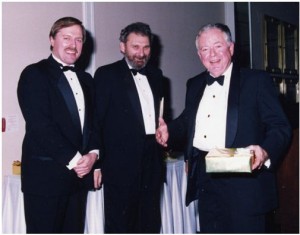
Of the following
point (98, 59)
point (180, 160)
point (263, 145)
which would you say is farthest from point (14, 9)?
point (263, 145)

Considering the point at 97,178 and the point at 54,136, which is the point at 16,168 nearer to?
the point at 97,178

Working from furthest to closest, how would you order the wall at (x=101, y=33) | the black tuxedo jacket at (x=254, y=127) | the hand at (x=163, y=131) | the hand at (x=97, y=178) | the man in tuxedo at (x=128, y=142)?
the wall at (x=101, y=33), the man in tuxedo at (x=128, y=142), the hand at (x=97, y=178), the hand at (x=163, y=131), the black tuxedo jacket at (x=254, y=127)

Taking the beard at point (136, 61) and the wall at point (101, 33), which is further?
the wall at point (101, 33)

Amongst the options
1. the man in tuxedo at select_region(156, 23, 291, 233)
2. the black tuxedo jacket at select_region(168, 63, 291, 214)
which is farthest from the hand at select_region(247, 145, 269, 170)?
the black tuxedo jacket at select_region(168, 63, 291, 214)

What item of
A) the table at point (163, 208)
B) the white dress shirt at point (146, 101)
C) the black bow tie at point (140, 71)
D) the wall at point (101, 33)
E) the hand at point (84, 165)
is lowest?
the table at point (163, 208)

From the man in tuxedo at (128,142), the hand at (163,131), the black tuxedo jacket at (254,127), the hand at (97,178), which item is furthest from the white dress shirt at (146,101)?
the black tuxedo jacket at (254,127)

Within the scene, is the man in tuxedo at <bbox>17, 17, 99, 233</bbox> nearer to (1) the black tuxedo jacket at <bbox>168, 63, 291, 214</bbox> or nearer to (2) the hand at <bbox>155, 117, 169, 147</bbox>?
(2) the hand at <bbox>155, 117, 169, 147</bbox>

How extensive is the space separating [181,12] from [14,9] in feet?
7.86

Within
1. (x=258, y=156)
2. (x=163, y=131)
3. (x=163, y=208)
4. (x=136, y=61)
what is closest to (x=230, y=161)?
(x=258, y=156)

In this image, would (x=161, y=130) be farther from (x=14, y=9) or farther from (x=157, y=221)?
(x=14, y=9)

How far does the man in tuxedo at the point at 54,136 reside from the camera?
2039mm

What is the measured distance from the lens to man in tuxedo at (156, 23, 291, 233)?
1.84 m

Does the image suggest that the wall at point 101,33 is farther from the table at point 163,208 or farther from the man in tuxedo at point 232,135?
the man in tuxedo at point 232,135

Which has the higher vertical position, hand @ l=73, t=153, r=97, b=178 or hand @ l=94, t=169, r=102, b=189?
hand @ l=73, t=153, r=97, b=178
